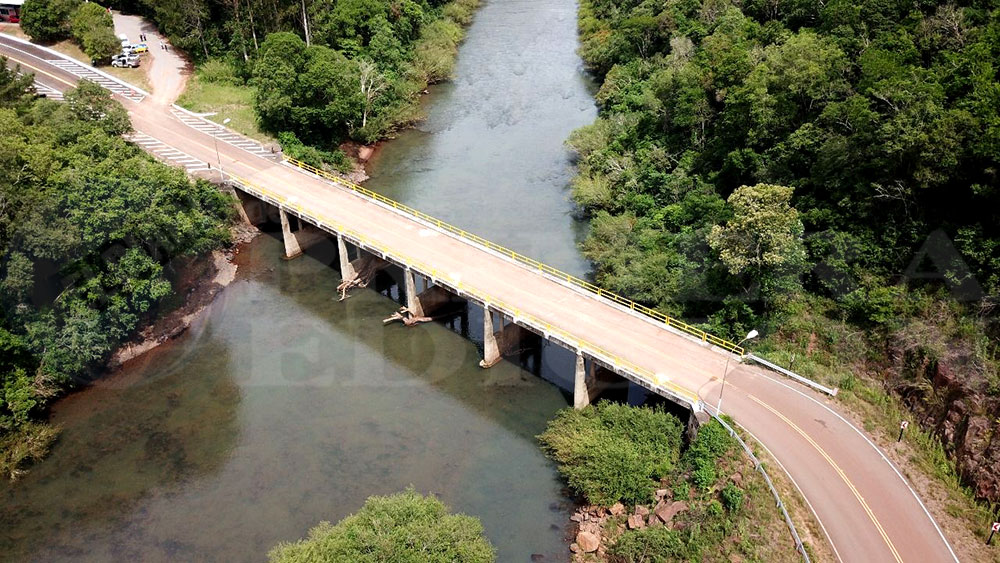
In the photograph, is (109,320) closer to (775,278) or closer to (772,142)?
(775,278)

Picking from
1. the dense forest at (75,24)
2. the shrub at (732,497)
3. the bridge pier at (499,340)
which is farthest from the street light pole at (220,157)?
the shrub at (732,497)

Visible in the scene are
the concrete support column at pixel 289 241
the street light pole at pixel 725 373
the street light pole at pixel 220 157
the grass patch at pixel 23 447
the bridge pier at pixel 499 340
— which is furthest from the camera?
the street light pole at pixel 220 157

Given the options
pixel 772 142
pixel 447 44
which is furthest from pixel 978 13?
pixel 447 44

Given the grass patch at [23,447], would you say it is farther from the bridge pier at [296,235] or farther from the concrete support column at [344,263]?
the bridge pier at [296,235]

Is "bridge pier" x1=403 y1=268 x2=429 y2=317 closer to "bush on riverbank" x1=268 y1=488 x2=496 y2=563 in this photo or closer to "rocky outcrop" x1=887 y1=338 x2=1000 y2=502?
"bush on riverbank" x1=268 y1=488 x2=496 y2=563

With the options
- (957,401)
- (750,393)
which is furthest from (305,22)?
(957,401)

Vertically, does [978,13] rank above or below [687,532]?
above

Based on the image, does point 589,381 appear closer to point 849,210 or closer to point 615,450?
point 615,450
